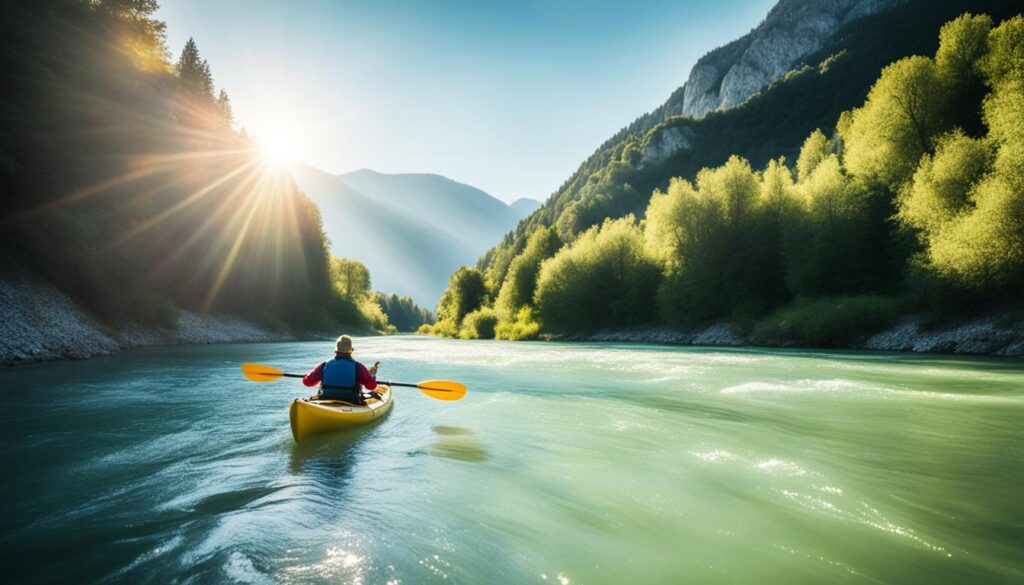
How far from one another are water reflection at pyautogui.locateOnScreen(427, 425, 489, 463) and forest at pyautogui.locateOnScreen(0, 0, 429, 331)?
2060cm

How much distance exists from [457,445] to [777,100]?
113053 mm

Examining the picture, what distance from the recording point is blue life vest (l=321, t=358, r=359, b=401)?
27.9 feet

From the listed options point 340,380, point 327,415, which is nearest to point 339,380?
point 340,380

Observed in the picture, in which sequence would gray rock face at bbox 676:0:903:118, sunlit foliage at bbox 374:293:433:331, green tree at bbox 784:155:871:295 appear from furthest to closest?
sunlit foliage at bbox 374:293:433:331, gray rock face at bbox 676:0:903:118, green tree at bbox 784:155:871:295

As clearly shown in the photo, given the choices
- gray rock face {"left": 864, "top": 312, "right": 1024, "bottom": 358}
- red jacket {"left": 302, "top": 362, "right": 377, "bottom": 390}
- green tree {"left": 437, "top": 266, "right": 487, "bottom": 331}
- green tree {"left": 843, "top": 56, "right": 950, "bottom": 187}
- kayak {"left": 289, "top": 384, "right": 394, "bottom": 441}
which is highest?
green tree {"left": 843, "top": 56, "right": 950, "bottom": 187}

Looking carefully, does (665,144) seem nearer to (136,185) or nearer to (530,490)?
(136,185)

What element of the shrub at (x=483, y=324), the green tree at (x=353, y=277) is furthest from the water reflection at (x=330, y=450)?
the green tree at (x=353, y=277)

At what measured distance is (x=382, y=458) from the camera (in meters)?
6.98

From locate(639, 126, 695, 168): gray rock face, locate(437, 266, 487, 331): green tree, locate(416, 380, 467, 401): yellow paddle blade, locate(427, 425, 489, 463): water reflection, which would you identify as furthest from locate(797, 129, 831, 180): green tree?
locate(639, 126, 695, 168): gray rock face

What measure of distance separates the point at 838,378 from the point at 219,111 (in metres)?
61.9

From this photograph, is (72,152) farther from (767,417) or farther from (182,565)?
(767,417)

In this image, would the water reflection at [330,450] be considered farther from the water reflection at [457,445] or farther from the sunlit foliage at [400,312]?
the sunlit foliage at [400,312]

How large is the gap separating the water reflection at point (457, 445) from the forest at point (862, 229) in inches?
843

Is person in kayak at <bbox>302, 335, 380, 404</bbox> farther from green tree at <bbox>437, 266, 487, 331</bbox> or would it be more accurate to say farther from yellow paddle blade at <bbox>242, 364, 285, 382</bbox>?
Result: green tree at <bbox>437, 266, 487, 331</bbox>
